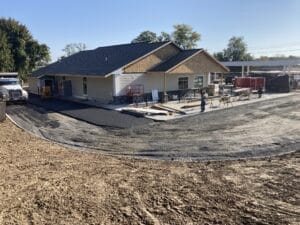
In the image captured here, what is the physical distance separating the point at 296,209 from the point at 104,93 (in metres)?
21.2

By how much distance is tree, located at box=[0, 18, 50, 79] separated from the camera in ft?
149

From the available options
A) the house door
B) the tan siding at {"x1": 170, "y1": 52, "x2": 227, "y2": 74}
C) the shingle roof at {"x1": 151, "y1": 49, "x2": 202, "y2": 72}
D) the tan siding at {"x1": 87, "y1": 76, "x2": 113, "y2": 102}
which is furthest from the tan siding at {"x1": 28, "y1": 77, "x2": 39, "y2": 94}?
the tan siding at {"x1": 170, "y1": 52, "x2": 227, "y2": 74}

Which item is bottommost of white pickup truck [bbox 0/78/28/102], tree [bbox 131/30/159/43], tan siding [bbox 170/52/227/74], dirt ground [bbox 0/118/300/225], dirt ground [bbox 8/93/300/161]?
dirt ground [bbox 0/118/300/225]

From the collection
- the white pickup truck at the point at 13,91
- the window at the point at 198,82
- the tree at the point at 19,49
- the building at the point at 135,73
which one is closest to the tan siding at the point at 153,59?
the building at the point at 135,73

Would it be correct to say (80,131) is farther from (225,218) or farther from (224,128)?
(225,218)

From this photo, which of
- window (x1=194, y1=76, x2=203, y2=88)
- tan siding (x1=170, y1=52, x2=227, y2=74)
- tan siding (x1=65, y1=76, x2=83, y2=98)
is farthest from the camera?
window (x1=194, y1=76, x2=203, y2=88)

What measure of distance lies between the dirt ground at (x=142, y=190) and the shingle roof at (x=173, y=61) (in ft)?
52.8

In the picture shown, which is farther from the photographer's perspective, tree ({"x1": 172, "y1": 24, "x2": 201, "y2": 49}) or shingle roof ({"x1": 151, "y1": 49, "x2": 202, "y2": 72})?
tree ({"x1": 172, "y1": 24, "x2": 201, "y2": 49})

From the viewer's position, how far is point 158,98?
27250 mm

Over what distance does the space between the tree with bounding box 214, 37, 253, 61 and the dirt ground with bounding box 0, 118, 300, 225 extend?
82.2m

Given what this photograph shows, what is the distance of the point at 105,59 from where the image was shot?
1171 inches

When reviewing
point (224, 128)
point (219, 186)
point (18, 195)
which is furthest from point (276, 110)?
point (18, 195)

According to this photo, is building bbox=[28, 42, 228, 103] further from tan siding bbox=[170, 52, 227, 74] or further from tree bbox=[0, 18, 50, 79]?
tree bbox=[0, 18, 50, 79]

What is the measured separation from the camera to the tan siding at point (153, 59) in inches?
1028
